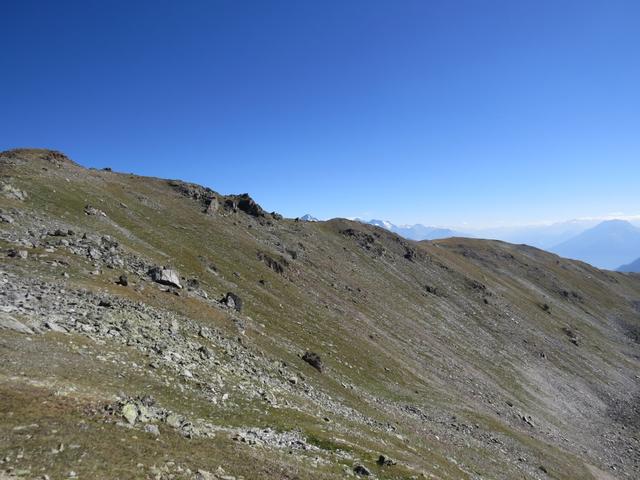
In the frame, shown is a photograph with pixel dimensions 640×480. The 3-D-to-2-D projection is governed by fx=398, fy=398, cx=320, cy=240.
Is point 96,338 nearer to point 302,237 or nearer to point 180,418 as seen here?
point 180,418

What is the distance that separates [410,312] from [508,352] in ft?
79.3

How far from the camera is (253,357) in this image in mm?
37562

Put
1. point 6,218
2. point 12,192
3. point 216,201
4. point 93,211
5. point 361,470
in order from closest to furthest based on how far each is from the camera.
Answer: point 361,470 → point 6,218 → point 12,192 → point 93,211 → point 216,201

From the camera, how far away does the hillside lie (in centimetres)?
1909

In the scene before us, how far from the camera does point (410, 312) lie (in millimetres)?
85750

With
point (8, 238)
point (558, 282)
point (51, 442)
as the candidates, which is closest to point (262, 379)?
point (51, 442)

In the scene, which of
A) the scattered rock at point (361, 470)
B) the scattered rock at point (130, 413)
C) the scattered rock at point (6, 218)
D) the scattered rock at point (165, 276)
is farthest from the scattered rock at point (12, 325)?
the scattered rock at point (6, 218)

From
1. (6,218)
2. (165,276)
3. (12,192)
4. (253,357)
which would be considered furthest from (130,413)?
(12,192)

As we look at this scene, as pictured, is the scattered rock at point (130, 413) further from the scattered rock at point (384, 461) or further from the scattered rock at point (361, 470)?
the scattered rock at point (384, 461)

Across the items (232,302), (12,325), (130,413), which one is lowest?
(130,413)

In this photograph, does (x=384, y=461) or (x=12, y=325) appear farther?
(x=384, y=461)

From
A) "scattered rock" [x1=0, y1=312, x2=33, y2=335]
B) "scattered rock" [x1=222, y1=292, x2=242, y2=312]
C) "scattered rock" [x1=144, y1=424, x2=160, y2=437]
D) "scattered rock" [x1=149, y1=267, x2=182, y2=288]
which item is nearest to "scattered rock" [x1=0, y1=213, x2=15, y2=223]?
"scattered rock" [x1=149, y1=267, x2=182, y2=288]

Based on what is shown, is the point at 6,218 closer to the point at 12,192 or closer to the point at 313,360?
the point at 12,192

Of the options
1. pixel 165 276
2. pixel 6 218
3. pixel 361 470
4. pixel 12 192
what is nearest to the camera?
pixel 361 470
